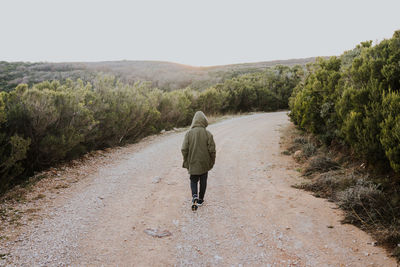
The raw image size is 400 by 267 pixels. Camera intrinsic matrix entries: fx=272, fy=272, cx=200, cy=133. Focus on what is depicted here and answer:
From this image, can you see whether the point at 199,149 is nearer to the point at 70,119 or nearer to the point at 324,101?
the point at 70,119

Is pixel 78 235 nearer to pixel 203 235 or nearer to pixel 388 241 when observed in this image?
pixel 203 235

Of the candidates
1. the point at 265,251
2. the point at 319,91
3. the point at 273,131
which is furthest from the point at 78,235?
the point at 273,131

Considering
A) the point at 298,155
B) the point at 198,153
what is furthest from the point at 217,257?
the point at 298,155

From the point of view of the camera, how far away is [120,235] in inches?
173

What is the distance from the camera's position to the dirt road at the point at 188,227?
377 centimetres

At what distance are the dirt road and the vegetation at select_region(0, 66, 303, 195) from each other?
1377mm

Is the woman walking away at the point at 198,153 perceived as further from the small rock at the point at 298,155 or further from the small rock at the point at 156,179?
the small rock at the point at 298,155

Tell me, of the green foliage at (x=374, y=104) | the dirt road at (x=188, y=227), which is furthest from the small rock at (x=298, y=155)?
the dirt road at (x=188, y=227)

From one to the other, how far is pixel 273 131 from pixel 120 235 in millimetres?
12116

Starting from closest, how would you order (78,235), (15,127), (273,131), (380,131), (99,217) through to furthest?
(78,235) → (99,217) → (380,131) → (15,127) → (273,131)

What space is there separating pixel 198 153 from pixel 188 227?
1.43 meters

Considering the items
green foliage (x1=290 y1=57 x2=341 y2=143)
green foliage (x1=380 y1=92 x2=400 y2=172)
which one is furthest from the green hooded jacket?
green foliage (x1=290 y1=57 x2=341 y2=143)

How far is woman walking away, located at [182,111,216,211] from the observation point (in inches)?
213

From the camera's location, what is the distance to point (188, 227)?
4.70 m
